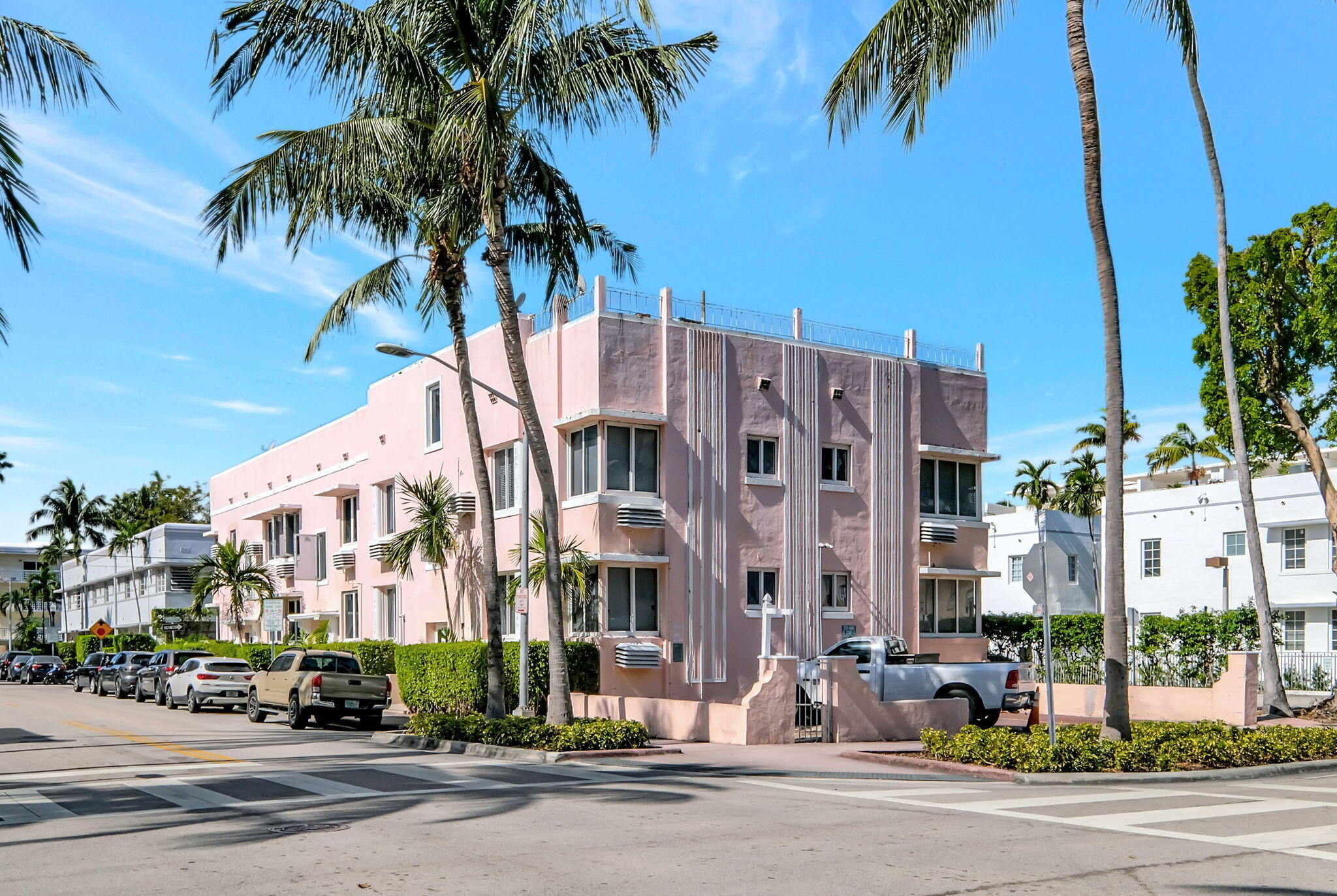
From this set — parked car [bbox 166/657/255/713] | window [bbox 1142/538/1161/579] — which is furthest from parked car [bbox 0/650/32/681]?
window [bbox 1142/538/1161/579]

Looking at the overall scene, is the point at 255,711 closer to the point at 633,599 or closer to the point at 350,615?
the point at 633,599

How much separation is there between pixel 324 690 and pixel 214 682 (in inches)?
336

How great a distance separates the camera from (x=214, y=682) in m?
32.3

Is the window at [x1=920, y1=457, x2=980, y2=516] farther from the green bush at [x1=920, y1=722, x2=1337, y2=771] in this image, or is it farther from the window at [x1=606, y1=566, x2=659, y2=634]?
the green bush at [x1=920, y1=722, x2=1337, y2=771]

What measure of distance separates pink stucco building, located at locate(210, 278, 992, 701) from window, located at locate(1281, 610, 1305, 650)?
18.8m

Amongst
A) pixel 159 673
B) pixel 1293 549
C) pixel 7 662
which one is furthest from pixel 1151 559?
pixel 7 662

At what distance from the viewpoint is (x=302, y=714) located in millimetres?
25734

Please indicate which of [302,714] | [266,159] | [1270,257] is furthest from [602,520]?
[1270,257]

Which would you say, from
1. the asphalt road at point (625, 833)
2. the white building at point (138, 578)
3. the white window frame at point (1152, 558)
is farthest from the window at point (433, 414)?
the white window frame at point (1152, 558)

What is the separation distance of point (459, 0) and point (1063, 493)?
178 feet

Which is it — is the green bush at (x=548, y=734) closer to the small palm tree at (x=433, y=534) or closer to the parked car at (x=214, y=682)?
the small palm tree at (x=433, y=534)

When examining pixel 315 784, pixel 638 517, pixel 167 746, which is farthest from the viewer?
pixel 638 517

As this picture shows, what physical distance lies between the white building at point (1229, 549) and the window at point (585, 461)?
22617mm

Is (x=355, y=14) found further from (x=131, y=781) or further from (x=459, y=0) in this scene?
(x=131, y=781)
